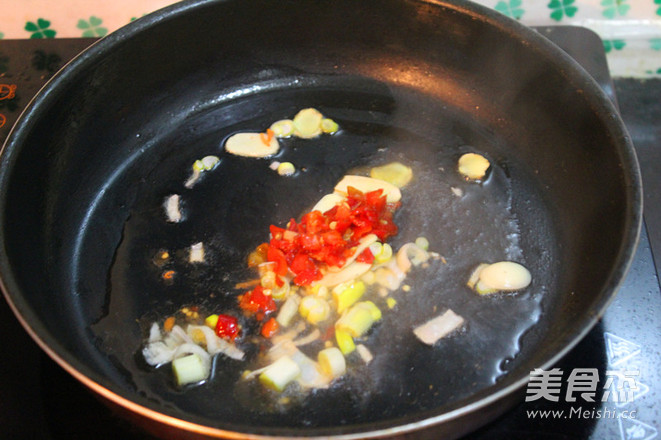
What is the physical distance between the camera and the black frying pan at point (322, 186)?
1.17m

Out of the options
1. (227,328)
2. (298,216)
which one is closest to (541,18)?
(298,216)

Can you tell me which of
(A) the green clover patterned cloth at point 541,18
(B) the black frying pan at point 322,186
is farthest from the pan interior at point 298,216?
(A) the green clover patterned cloth at point 541,18

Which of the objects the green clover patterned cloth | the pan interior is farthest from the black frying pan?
the green clover patterned cloth

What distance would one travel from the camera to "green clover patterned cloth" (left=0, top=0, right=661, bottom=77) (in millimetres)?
2084

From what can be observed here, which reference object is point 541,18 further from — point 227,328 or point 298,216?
point 227,328

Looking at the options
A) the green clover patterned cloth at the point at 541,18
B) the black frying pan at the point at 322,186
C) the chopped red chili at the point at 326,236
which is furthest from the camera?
the green clover patterned cloth at the point at 541,18

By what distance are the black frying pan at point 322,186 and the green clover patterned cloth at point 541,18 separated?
1.70ft

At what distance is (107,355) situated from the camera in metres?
1.27

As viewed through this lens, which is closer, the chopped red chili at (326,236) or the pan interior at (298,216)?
the pan interior at (298,216)

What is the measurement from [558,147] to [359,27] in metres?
0.72

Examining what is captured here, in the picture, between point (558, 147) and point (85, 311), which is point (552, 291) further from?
point (85, 311)

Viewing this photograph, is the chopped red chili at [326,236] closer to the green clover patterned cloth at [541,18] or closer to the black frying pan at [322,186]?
the black frying pan at [322,186]

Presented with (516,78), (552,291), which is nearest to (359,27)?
(516,78)

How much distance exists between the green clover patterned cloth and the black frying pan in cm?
52
